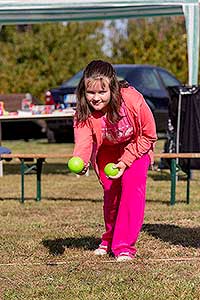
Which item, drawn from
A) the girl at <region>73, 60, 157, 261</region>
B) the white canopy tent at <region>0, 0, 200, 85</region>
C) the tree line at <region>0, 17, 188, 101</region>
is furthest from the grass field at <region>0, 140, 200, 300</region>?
the tree line at <region>0, 17, 188, 101</region>

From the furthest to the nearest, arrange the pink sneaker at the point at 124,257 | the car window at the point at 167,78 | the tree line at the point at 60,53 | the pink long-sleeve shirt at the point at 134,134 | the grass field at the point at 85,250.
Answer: the tree line at the point at 60,53, the car window at the point at 167,78, the pink sneaker at the point at 124,257, the pink long-sleeve shirt at the point at 134,134, the grass field at the point at 85,250

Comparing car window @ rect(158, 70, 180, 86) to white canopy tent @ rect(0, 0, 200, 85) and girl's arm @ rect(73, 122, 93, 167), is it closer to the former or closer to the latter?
white canopy tent @ rect(0, 0, 200, 85)

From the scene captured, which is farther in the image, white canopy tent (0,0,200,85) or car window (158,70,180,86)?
car window (158,70,180,86)

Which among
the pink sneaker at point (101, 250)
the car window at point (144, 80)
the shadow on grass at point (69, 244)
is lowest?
the shadow on grass at point (69, 244)

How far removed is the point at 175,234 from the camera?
729cm

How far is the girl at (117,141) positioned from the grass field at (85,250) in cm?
28

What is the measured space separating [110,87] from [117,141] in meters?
0.41

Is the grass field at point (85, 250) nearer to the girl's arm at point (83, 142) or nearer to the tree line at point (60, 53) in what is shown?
the girl's arm at point (83, 142)

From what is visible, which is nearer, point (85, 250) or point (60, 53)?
point (85, 250)

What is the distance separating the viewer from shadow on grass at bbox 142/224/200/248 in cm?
689

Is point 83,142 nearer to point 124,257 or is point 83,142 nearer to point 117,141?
point 117,141

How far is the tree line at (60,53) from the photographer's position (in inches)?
920

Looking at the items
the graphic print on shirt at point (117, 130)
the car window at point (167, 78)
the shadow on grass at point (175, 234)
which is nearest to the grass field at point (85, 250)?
the shadow on grass at point (175, 234)

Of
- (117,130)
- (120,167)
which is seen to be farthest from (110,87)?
(120,167)
